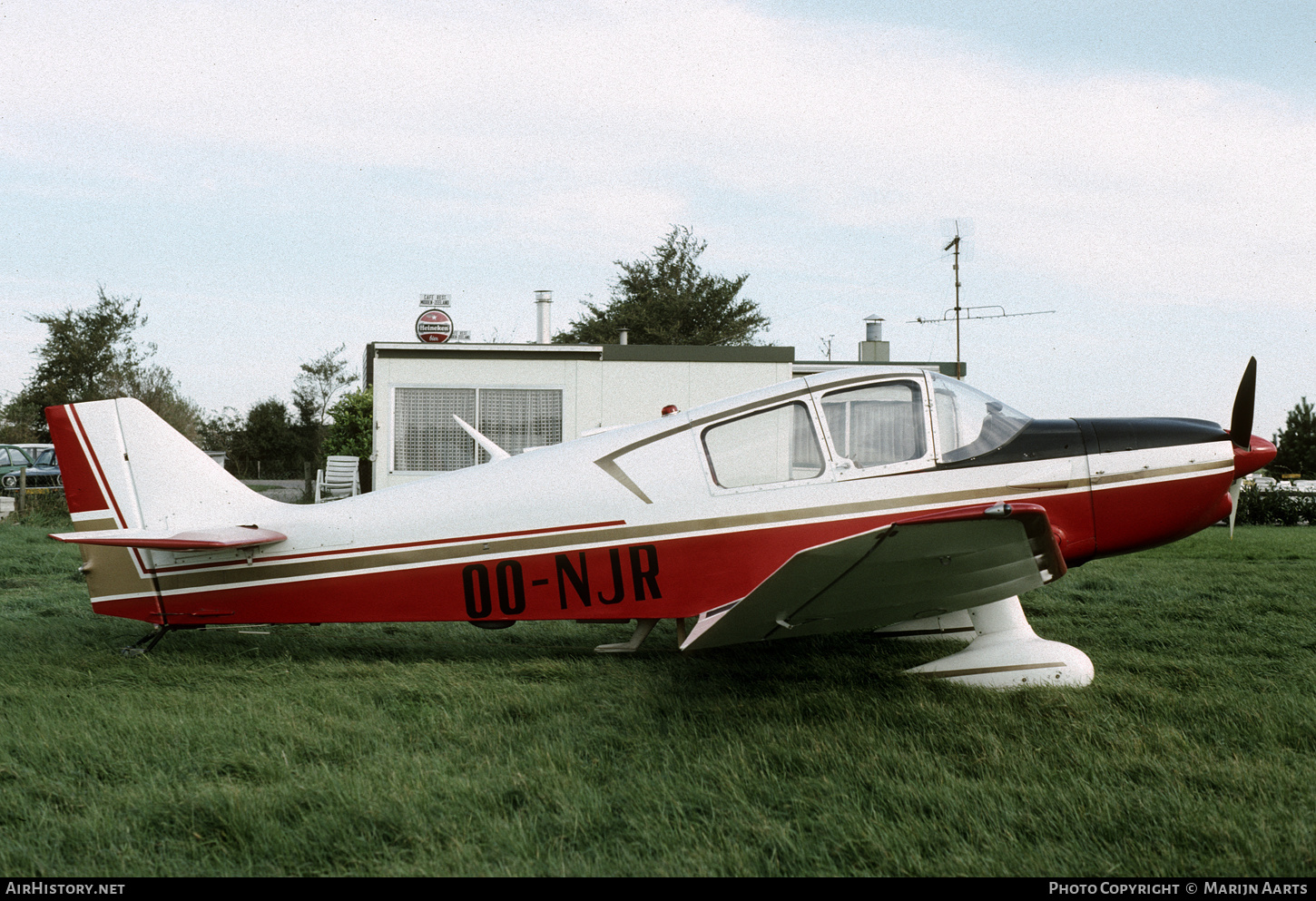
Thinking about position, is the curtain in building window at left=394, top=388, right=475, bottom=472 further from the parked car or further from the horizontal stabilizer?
the parked car

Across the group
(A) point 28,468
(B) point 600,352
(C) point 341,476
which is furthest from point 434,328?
(A) point 28,468

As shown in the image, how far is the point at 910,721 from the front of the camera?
393 cm

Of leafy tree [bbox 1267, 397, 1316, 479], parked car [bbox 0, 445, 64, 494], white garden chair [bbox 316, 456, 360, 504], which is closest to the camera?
white garden chair [bbox 316, 456, 360, 504]

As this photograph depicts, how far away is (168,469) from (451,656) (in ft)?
6.81

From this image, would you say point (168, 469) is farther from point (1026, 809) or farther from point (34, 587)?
point (1026, 809)

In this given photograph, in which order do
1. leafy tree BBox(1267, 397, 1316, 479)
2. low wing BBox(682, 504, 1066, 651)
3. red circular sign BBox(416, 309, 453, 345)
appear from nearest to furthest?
low wing BBox(682, 504, 1066, 651) → red circular sign BBox(416, 309, 453, 345) → leafy tree BBox(1267, 397, 1316, 479)

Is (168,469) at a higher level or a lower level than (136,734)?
higher

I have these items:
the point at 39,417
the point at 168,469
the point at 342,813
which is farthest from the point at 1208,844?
the point at 39,417

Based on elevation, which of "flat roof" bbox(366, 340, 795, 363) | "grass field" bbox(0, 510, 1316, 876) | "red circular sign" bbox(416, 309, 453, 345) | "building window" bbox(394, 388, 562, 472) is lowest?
"grass field" bbox(0, 510, 1316, 876)

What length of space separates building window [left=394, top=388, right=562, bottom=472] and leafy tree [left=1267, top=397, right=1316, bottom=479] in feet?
86.8

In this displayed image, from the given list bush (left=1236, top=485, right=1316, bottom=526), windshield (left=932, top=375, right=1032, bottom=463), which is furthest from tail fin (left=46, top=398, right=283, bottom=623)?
bush (left=1236, top=485, right=1316, bottom=526)

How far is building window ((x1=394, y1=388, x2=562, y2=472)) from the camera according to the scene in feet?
47.4

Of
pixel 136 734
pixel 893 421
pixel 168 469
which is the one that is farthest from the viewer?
pixel 168 469

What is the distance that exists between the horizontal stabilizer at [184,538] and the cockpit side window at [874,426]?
3252mm
